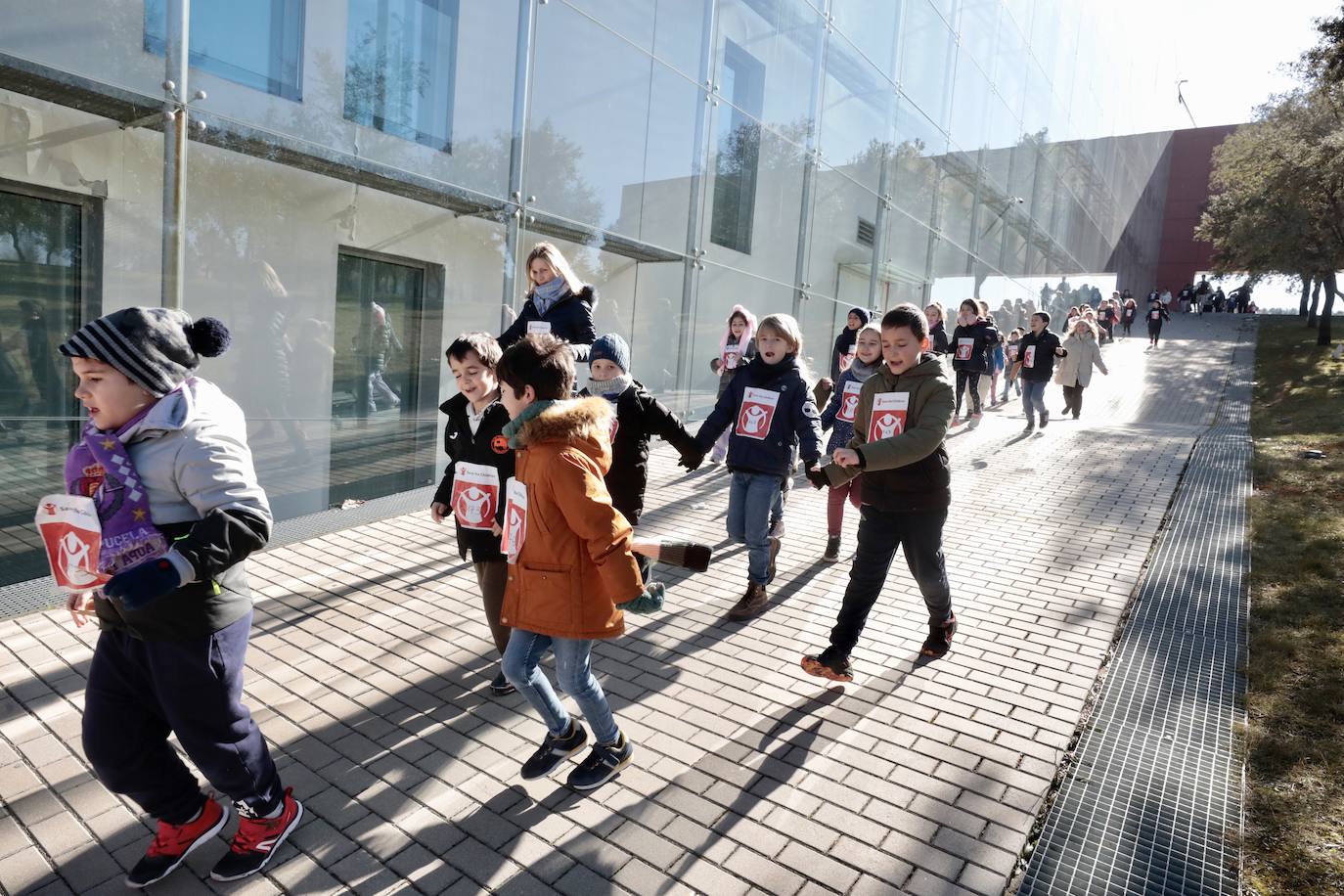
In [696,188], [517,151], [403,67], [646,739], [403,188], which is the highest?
[403,67]

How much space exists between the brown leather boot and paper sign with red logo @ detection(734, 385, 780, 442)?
3.10ft

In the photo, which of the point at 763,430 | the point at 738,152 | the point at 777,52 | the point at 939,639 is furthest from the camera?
the point at 777,52

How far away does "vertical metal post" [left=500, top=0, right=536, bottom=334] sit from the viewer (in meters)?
8.90

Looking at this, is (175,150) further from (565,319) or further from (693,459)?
(693,459)

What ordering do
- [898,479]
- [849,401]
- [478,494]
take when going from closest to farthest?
[478,494]
[898,479]
[849,401]

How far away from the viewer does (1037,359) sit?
12.7 m

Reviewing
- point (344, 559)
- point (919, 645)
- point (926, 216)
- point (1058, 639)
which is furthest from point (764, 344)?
point (926, 216)

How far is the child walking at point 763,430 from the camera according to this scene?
5285mm

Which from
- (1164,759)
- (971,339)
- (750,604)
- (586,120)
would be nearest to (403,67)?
(586,120)

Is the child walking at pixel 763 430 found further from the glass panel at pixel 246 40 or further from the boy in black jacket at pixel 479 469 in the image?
the glass panel at pixel 246 40

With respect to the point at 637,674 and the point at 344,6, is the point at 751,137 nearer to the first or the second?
the point at 344,6

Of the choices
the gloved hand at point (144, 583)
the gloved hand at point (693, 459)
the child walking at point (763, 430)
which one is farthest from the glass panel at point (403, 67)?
the gloved hand at point (144, 583)

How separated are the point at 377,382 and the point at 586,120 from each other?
404 cm

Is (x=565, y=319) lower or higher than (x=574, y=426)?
higher
